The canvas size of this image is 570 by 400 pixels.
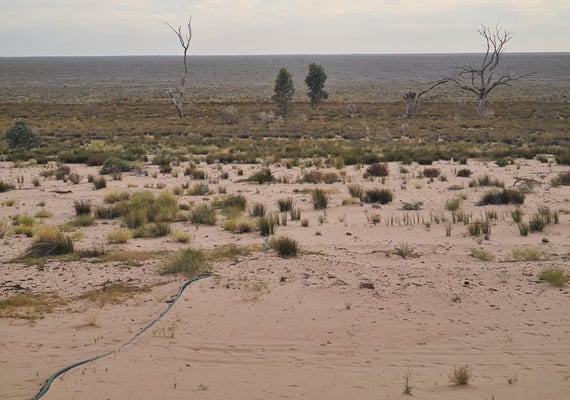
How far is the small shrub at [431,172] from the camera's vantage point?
66.6 feet

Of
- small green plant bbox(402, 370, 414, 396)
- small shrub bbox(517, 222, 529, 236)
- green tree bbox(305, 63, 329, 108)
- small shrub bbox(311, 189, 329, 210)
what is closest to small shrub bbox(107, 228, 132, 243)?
small shrub bbox(311, 189, 329, 210)

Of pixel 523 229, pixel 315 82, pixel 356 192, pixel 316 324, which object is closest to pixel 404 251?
pixel 523 229

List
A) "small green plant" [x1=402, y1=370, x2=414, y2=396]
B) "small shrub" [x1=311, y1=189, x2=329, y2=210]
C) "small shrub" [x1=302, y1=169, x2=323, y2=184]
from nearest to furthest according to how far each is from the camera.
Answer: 1. "small green plant" [x1=402, y1=370, x2=414, y2=396]
2. "small shrub" [x1=311, y1=189, x2=329, y2=210]
3. "small shrub" [x1=302, y1=169, x2=323, y2=184]

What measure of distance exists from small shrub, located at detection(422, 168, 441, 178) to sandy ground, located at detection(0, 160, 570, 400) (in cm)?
793

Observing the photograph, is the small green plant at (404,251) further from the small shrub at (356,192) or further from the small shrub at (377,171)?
the small shrub at (377,171)

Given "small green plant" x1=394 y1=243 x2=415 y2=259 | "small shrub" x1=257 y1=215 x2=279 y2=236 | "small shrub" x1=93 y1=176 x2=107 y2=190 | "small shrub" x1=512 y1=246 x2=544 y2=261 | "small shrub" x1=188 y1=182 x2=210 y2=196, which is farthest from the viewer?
"small shrub" x1=93 y1=176 x2=107 y2=190

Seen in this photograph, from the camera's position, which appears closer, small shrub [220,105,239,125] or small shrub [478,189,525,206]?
small shrub [478,189,525,206]

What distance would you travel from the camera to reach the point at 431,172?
20.6m

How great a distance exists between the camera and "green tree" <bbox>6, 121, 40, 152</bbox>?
2808cm

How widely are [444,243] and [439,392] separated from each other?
565 centimetres

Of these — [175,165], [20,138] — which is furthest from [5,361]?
[20,138]

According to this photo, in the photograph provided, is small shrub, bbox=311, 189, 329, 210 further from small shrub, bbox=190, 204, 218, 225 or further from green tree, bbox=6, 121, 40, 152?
green tree, bbox=6, 121, 40, 152

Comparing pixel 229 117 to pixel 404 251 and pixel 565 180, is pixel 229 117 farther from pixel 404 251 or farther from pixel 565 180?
pixel 404 251

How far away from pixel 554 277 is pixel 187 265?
16.9 ft
